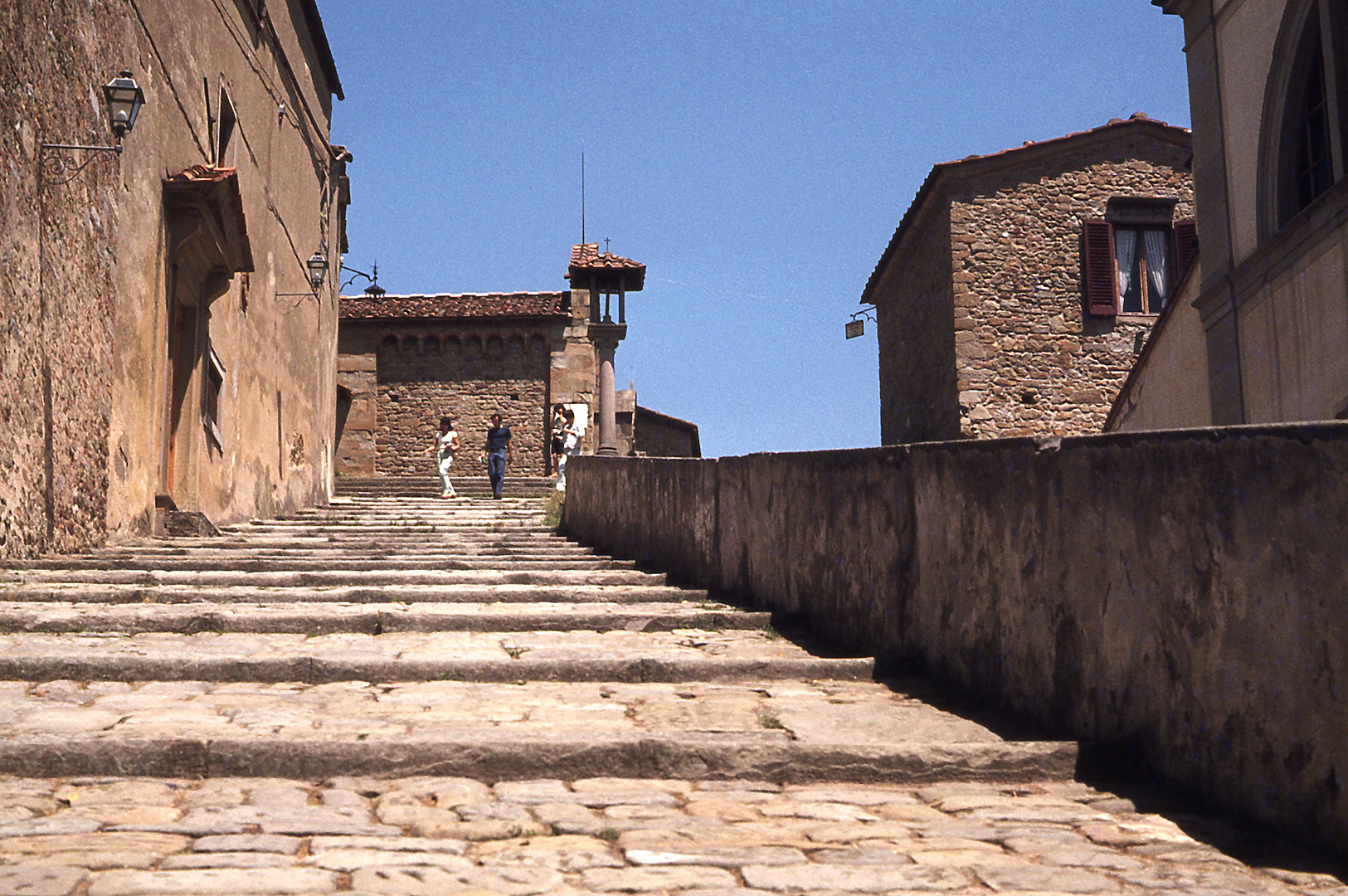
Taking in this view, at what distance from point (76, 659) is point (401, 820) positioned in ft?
7.75

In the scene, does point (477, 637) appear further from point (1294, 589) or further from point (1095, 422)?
point (1095, 422)

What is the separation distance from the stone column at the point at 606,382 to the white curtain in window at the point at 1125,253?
10976mm

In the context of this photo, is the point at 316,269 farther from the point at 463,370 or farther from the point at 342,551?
the point at 463,370

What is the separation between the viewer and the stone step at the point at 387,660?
455 centimetres

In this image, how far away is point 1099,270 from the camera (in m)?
17.8

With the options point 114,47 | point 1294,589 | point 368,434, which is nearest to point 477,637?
point 1294,589

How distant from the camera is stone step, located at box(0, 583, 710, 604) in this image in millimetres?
6281

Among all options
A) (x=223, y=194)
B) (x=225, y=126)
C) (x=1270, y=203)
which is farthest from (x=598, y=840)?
(x=225, y=126)

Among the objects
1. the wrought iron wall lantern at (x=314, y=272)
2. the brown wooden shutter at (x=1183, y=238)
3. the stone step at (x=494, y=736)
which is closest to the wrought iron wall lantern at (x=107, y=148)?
the stone step at (x=494, y=736)

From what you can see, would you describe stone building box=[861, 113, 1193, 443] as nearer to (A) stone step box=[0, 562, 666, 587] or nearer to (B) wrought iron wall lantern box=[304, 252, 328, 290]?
(B) wrought iron wall lantern box=[304, 252, 328, 290]

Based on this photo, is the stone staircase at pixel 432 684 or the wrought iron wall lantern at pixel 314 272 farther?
the wrought iron wall lantern at pixel 314 272

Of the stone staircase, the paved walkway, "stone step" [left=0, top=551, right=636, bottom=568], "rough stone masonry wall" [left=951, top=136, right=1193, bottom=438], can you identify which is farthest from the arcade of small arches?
the paved walkway

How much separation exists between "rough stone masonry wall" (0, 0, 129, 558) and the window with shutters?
45.2 ft

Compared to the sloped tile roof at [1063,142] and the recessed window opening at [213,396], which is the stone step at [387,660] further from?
the sloped tile roof at [1063,142]
